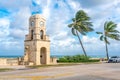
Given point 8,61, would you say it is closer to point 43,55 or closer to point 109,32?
point 43,55

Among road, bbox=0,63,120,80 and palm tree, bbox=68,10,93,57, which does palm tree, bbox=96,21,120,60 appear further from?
road, bbox=0,63,120,80

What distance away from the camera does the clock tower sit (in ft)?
132

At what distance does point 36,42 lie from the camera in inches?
1585

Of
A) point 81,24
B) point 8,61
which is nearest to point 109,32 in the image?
point 81,24

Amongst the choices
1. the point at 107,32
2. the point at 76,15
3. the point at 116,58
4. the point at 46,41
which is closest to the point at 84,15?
the point at 76,15

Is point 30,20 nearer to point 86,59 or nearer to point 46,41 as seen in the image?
point 46,41

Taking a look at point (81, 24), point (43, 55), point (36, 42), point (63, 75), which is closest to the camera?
point (63, 75)

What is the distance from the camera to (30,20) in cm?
4125

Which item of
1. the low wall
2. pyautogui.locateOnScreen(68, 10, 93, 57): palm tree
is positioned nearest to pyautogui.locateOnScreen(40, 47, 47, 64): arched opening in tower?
the low wall

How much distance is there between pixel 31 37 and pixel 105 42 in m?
25.4

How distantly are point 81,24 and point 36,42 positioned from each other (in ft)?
59.7

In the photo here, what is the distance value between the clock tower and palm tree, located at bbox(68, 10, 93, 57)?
47.5ft

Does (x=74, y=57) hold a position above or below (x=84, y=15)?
below

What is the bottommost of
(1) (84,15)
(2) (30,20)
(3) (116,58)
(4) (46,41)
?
(3) (116,58)
